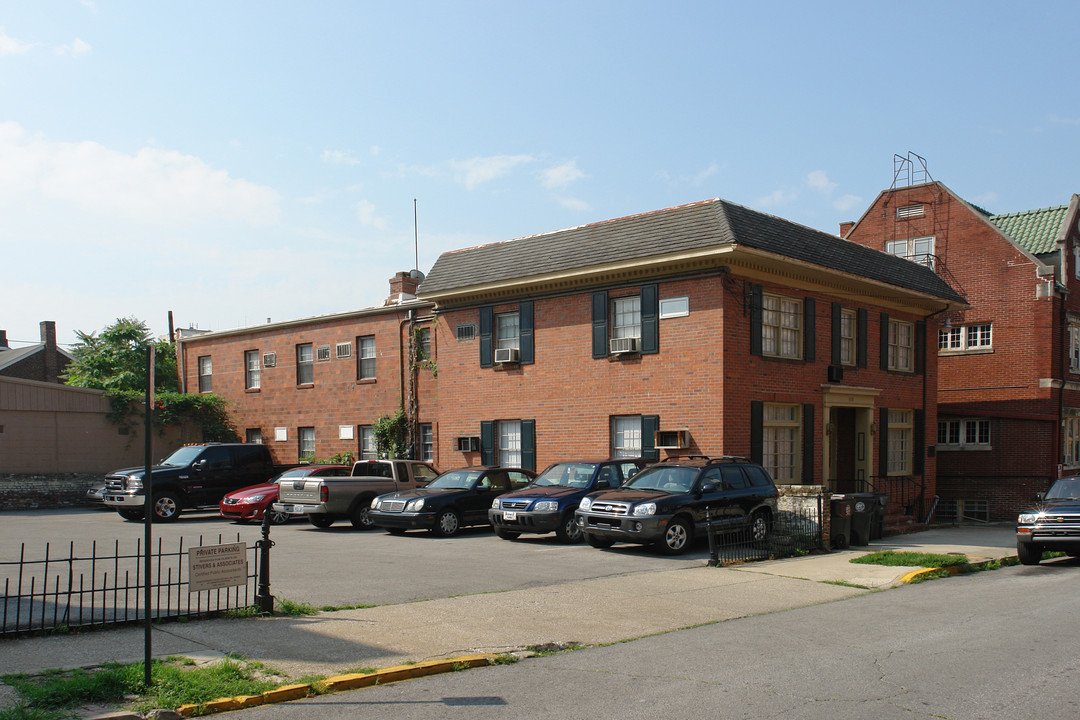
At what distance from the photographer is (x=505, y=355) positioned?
24.5m

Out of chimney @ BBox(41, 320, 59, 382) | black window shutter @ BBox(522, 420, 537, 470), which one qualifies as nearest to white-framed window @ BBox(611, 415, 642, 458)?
black window shutter @ BBox(522, 420, 537, 470)

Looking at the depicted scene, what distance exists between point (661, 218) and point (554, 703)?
16.4 m

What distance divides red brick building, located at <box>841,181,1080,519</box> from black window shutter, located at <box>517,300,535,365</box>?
12911 mm

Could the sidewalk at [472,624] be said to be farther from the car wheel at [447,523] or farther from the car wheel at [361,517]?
the car wheel at [361,517]

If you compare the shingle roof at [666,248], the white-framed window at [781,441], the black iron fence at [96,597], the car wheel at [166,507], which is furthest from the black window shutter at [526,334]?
the black iron fence at [96,597]

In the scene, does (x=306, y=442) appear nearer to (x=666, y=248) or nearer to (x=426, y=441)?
(x=426, y=441)

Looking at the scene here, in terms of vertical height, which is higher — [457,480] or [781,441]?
[781,441]

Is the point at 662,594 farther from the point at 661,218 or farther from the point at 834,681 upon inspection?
the point at 661,218

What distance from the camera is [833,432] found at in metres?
25.4

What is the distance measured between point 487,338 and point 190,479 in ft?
28.0

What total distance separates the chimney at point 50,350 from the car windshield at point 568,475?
43540 mm

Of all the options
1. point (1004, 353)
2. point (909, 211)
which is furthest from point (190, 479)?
point (909, 211)

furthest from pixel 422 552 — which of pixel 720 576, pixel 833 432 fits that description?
pixel 833 432

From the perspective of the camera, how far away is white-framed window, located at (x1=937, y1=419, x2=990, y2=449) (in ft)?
101
